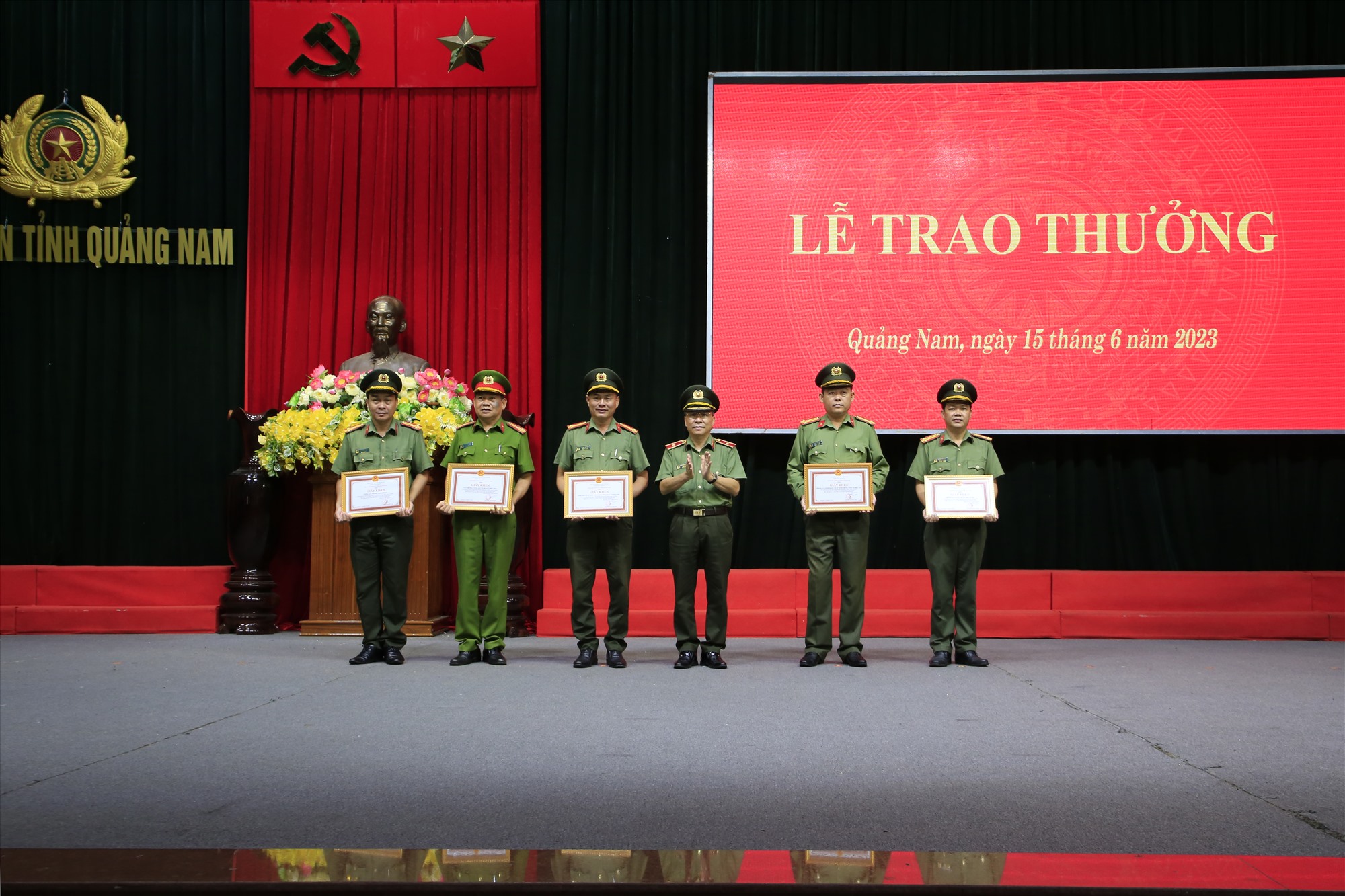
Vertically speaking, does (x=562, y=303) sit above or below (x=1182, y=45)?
below

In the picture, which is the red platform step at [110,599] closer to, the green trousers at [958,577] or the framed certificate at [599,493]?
the framed certificate at [599,493]

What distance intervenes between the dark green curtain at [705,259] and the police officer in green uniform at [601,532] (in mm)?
1411

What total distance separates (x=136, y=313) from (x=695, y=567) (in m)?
4.44

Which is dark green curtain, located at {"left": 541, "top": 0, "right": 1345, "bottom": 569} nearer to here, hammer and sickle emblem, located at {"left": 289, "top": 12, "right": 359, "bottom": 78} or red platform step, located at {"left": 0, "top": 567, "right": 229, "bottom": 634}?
hammer and sickle emblem, located at {"left": 289, "top": 12, "right": 359, "bottom": 78}

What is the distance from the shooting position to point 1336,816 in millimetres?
2512

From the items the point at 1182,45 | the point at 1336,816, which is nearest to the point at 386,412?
the point at 1336,816

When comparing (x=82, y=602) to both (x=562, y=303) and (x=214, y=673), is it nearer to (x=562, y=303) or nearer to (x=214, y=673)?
(x=214, y=673)

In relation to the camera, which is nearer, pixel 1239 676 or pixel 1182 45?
pixel 1239 676

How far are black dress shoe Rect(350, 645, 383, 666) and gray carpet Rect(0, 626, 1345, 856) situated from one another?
15 centimetres

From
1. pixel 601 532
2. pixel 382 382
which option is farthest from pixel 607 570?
pixel 382 382

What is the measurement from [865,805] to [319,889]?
1.35 m

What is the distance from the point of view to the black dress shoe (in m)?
5.01

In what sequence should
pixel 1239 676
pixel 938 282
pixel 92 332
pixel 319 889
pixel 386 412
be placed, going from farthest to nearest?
pixel 92 332 < pixel 938 282 < pixel 386 412 < pixel 1239 676 < pixel 319 889

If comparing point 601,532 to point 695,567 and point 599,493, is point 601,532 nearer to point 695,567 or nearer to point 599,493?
point 599,493
